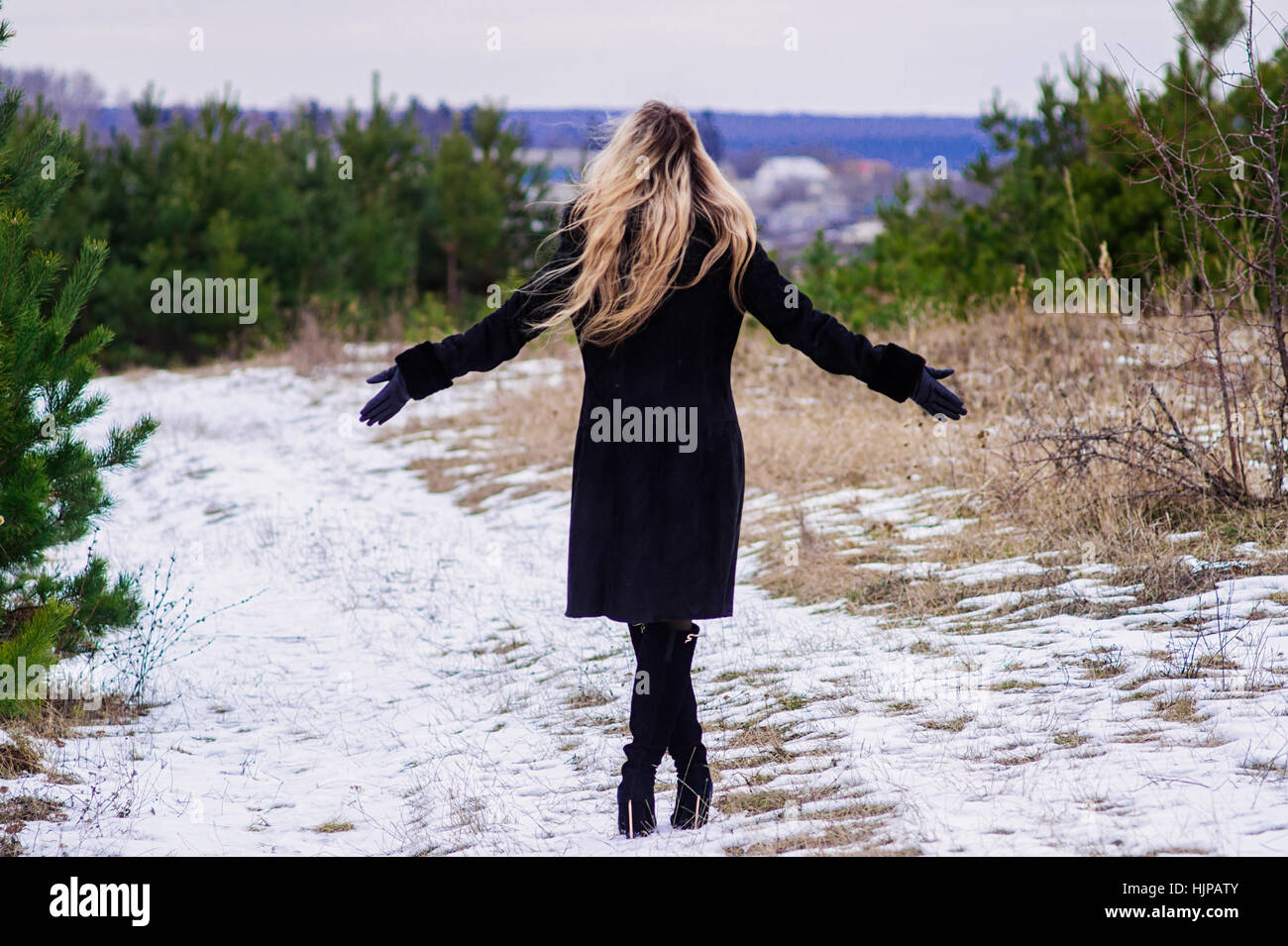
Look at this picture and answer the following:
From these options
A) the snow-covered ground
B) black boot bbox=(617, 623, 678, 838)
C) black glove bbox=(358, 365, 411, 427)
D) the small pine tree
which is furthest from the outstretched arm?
the small pine tree

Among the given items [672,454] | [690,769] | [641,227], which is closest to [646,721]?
[690,769]

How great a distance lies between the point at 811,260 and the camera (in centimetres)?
1527

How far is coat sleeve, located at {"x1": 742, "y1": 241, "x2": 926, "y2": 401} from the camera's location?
3340 mm

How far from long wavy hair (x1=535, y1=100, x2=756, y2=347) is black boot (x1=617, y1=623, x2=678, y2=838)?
2.85 ft

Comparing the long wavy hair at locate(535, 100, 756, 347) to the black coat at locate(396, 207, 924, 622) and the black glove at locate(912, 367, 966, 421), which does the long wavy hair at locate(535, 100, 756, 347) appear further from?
the black glove at locate(912, 367, 966, 421)

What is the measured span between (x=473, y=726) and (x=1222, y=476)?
3.75 metres

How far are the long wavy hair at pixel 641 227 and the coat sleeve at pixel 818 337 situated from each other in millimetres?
55

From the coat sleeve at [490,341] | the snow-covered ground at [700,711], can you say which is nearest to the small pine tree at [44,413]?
the snow-covered ground at [700,711]

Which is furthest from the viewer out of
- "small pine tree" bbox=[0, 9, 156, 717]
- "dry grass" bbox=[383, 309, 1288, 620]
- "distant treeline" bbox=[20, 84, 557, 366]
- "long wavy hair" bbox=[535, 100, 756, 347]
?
"distant treeline" bbox=[20, 84, 557, 366]

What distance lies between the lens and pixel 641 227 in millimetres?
3309

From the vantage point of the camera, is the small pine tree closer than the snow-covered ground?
No
